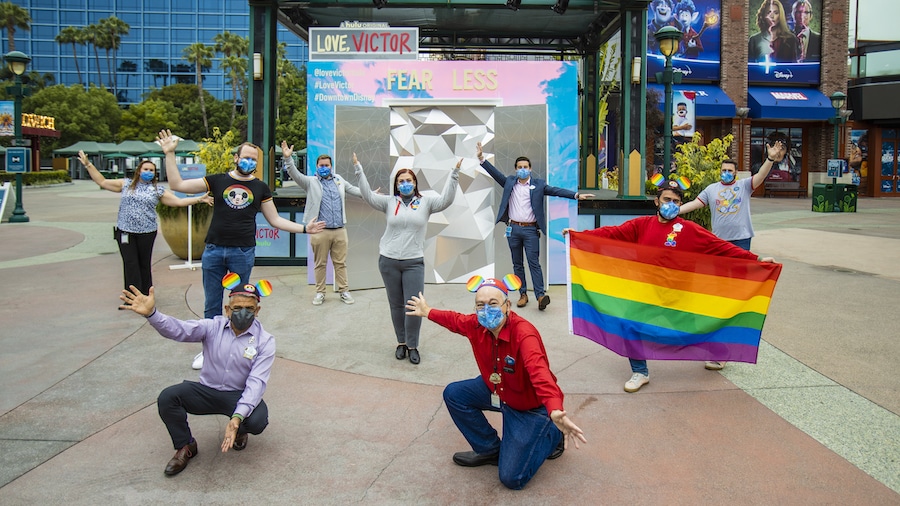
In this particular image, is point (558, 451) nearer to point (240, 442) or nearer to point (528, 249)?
point (240, 442)

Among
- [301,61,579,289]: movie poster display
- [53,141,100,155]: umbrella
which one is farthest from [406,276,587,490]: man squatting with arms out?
[53,141,100,155]: umbrella

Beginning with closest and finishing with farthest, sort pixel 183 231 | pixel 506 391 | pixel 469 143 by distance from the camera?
1. pixel 506 391
2. pixel 469 143
3. pixel 183 231

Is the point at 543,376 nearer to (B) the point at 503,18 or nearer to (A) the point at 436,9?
(A) the point at 436,9

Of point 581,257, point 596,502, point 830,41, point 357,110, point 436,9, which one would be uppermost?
point 830,41

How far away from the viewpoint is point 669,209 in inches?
231

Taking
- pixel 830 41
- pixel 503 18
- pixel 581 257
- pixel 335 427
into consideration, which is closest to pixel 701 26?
pixel 830 41

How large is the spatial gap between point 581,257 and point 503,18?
10085mm

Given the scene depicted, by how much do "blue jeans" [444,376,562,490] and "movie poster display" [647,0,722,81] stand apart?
30.1 m

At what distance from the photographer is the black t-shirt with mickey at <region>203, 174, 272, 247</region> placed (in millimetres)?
6070

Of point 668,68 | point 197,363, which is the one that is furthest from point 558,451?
point 668,68

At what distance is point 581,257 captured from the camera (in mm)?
6430

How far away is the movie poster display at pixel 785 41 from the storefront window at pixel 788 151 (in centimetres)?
249

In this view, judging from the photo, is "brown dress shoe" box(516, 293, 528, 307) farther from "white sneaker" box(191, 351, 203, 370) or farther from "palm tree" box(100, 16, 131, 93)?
"palm tree" box(100, 16, 131, 93)

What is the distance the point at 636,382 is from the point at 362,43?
675 centimetres
